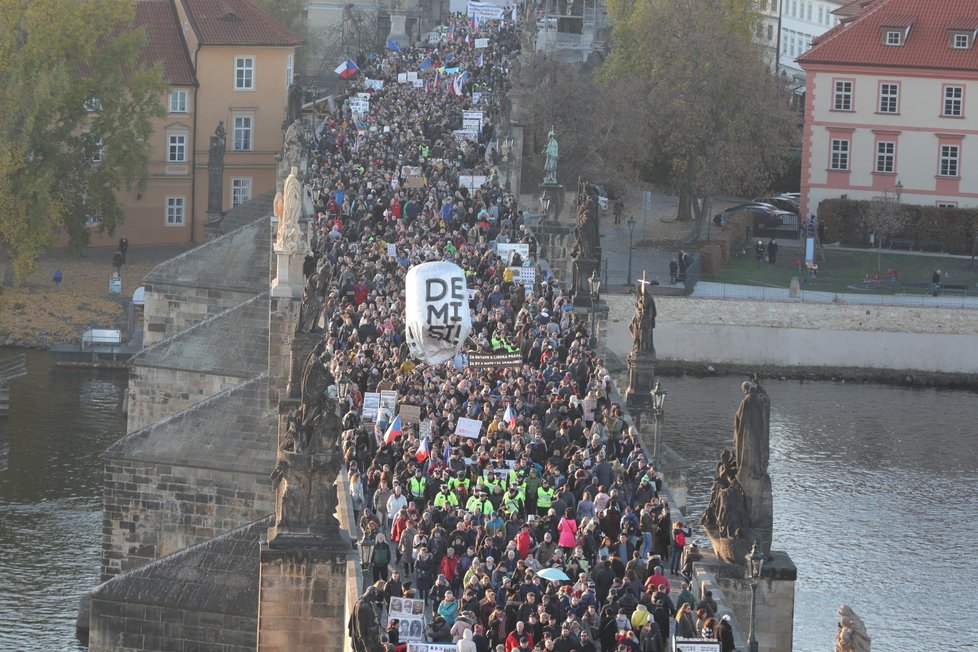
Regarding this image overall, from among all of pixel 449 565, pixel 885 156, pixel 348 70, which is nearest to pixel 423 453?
pixel 449 565

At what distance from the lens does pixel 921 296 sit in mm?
82062

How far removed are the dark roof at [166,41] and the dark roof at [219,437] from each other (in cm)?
3859

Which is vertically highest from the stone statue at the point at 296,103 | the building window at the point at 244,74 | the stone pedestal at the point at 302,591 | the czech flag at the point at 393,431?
the building window at the point at 244,74

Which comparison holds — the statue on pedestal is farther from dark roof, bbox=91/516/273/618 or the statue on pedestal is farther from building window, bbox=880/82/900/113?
building window, bbox=880/82/900/113

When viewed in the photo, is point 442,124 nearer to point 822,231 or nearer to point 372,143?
point 372,143

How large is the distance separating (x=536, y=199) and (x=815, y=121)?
75.2 ft

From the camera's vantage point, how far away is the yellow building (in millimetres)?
89438

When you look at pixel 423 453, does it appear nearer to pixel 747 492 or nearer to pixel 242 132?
pixel 747 492

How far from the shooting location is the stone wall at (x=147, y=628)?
149 ft

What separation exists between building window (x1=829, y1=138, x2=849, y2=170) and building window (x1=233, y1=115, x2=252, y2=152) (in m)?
22.9

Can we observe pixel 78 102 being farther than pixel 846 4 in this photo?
No

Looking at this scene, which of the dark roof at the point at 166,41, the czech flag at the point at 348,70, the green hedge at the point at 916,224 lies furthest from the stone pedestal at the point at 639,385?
the dark roof at the point at 166,41

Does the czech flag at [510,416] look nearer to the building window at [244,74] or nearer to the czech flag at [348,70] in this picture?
the czech flag at [348,70]

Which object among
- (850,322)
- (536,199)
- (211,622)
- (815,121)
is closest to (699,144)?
(815,121)
